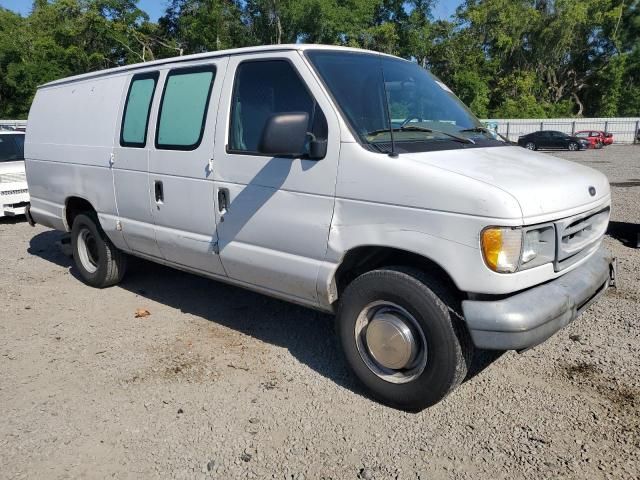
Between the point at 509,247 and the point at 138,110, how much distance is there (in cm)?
356

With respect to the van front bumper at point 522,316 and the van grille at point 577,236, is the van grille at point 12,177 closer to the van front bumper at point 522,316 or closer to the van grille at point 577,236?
the van front bumper at point 522,316

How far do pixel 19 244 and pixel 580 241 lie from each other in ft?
26.1

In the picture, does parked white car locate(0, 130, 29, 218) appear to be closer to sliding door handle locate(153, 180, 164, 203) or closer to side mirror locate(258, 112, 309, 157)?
sliding door handle locate(153, 180, 164, 203)

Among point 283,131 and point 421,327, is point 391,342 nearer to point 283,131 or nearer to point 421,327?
point 421,327

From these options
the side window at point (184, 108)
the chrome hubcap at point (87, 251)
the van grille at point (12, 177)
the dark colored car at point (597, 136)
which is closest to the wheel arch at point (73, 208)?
the chrome hubcap at point (87, 251)

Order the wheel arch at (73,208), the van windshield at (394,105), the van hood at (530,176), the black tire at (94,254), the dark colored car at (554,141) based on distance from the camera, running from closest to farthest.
→ 1. the van hood at (530,176)
2. the van windshield at (394,105)
3. the black tire at (94,254)
4. the wheel arch at (73,208)
5. the dark colored car at (554,141)

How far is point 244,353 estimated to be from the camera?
14.6ft

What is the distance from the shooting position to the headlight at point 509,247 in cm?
298

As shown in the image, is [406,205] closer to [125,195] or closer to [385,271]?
[385,271]

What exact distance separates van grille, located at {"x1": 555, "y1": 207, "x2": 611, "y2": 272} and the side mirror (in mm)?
1601

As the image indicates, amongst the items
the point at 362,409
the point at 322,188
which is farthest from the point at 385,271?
the point at 362,409

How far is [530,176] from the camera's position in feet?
10.9

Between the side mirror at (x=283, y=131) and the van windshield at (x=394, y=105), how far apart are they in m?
0.32

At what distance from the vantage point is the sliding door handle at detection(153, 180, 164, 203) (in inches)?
188
